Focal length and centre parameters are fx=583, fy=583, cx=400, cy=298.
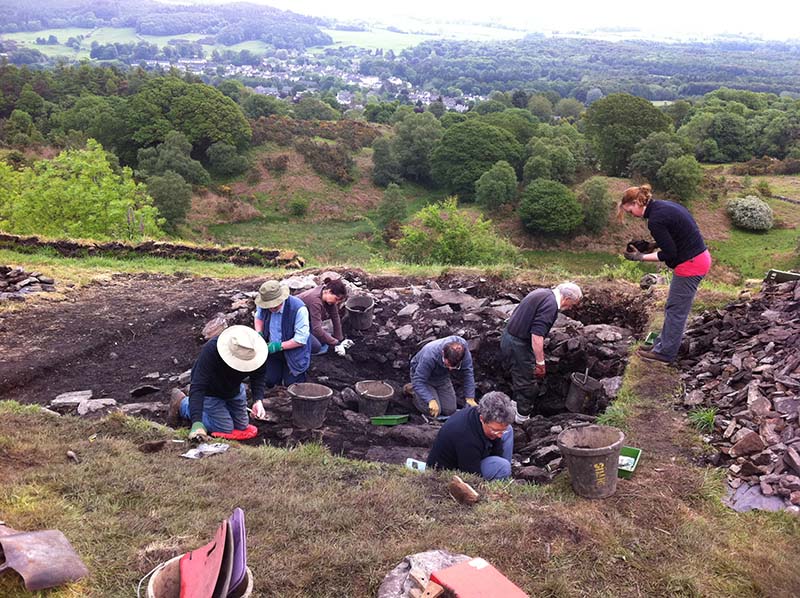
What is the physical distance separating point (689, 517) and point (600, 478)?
0.69 m

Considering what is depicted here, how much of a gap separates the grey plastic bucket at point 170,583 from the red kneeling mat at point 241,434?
2.28 meters

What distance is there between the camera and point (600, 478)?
14.7 ft

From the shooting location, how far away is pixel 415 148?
53.3 metres

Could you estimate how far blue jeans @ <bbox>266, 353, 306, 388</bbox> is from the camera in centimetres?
686

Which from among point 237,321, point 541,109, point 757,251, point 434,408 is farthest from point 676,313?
point 541,109

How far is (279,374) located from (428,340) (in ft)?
7.92

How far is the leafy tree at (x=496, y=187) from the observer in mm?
44969

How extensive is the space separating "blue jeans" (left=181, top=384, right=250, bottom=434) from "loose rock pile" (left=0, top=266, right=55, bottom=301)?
6.09 meters

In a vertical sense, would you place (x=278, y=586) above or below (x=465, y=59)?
below

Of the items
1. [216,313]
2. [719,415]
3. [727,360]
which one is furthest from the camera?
[216,313]

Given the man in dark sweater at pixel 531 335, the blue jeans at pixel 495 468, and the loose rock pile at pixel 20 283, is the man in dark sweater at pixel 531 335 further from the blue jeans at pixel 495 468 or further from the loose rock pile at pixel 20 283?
the loose rock pile at pixel 20 283

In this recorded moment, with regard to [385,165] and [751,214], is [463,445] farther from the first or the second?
[385,165]

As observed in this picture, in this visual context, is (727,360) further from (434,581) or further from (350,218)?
(350,218)

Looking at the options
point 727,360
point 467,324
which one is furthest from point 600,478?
point 467,324
